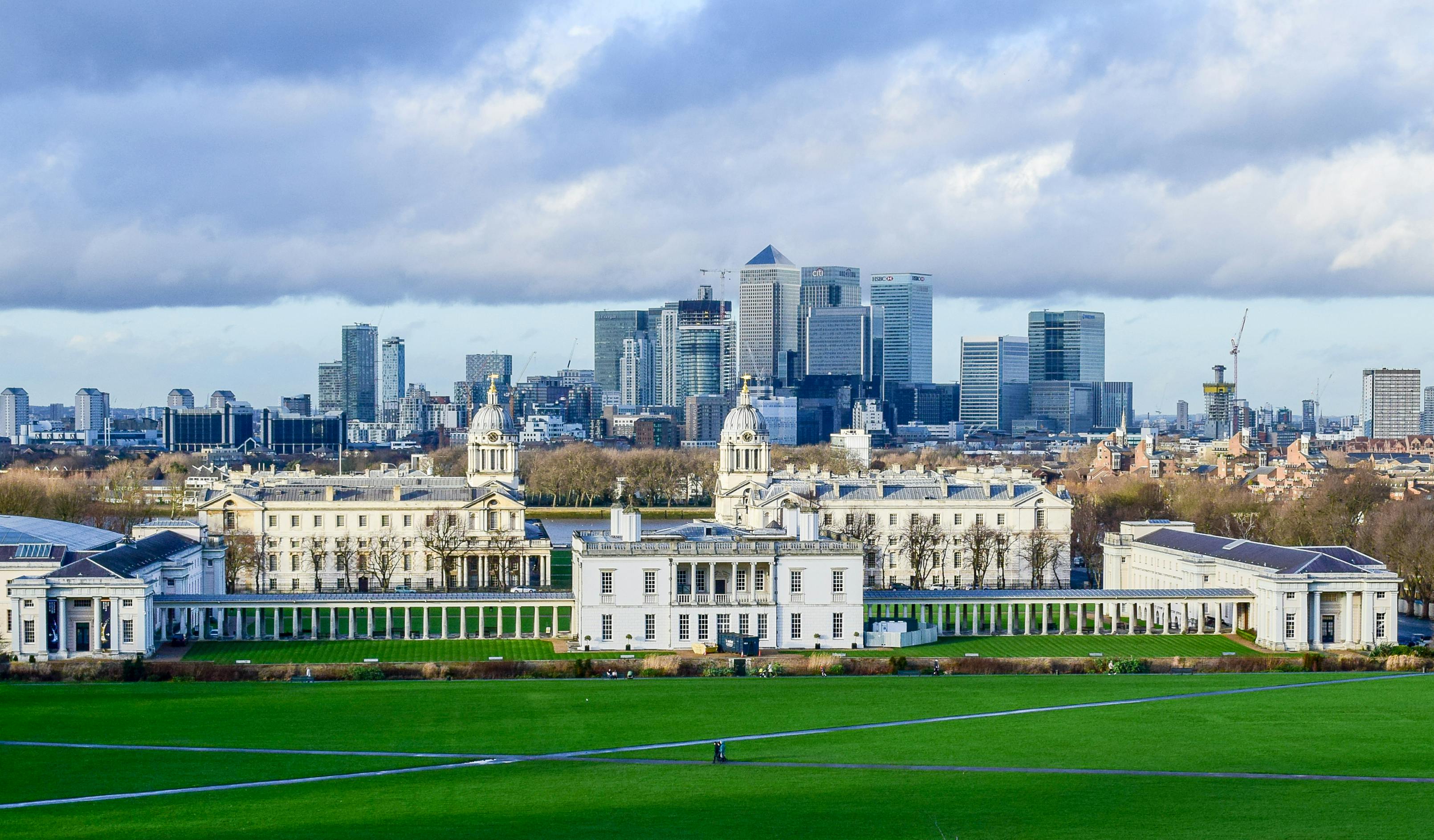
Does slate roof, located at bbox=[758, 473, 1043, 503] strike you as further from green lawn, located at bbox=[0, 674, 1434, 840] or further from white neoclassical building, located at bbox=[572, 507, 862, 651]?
green lawn, located at bbox=[0, 674, 1434, 840]

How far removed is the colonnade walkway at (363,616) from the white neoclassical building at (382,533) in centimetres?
1924

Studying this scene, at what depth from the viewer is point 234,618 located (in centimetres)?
8662

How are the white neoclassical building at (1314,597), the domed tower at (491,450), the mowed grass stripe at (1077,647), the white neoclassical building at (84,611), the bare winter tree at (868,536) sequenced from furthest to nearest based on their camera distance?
the domed tower at (491,450) < the bare winter tree at (868,536) < the white neoclassical building at (1314,597) < the mowed grass stripe at (1077,647) < the white neoclassical building at (84,611)

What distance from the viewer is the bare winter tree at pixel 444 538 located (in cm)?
10956

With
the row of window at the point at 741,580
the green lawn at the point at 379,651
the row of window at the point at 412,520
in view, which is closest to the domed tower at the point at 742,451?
the row of window at the point at 412,520

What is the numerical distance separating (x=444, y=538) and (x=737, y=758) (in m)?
60.4

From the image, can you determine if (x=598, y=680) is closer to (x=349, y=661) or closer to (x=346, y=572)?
(x=349, y=661)

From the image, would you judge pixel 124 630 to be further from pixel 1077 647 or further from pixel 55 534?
→ pixel 1077 647

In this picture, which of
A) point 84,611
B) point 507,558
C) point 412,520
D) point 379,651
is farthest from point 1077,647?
point 412,520

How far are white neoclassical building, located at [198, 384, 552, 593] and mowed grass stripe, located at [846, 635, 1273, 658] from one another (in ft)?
111

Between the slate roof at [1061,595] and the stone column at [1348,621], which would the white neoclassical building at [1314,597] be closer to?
the stone column at [1348,621]

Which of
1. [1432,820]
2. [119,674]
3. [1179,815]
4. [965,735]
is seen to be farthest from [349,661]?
[1432,820]

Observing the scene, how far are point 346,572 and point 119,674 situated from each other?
37042mm

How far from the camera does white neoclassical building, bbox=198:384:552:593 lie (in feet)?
367
